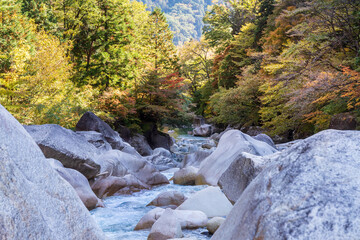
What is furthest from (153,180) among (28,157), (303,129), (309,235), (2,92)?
(303,129)

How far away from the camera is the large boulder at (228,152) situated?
7457mm

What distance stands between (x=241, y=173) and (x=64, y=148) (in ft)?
15.6

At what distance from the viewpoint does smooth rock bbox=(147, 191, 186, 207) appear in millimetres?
7371

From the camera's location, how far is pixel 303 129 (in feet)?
55.0

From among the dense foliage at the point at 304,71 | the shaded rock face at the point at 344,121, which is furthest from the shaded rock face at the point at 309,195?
the shaded rock face at the point at 344,121

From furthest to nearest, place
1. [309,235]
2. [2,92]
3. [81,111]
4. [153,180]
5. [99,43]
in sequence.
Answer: [99,43], [81,111], [2,92], [153,180], [309,235]

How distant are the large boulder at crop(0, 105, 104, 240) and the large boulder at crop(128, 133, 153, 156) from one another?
14777 mm

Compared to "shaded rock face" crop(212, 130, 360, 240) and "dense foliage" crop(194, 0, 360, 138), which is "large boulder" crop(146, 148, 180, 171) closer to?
"dense foliage" crop(194, 0, 360, 138)

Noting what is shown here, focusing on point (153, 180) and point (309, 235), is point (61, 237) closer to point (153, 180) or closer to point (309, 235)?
point (309, 235)

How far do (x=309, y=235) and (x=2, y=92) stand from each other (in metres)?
12.5

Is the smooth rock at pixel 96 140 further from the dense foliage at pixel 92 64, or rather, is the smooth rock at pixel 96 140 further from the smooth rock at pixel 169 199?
the smooth rock at pixel 169 199

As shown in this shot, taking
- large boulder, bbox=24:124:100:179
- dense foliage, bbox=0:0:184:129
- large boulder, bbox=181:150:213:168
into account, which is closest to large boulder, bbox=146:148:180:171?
large boulder, bbox=181:150:213:168

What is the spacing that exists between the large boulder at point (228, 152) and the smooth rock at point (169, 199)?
1.28m

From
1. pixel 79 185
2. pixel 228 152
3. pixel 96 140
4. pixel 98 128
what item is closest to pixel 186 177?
pixel 228 152
